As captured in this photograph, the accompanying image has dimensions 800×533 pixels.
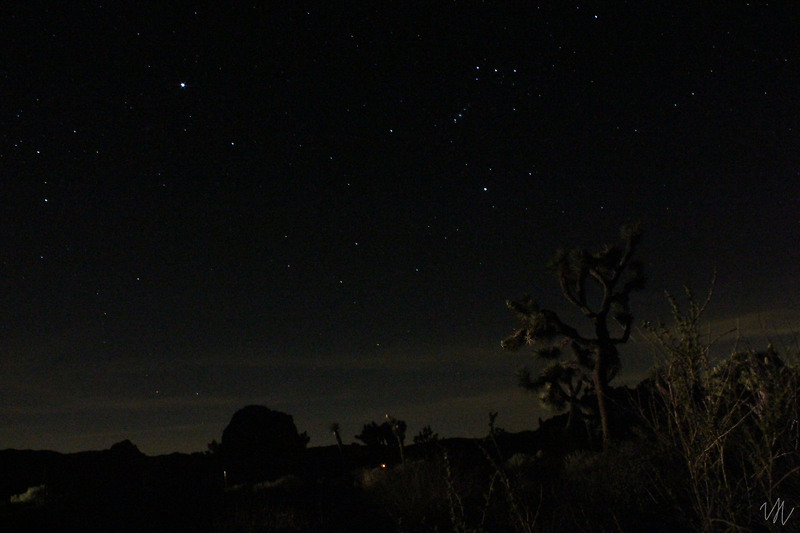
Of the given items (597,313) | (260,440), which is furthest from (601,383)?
(260,440)

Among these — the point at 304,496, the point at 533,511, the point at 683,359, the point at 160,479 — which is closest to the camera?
the point at 683,359

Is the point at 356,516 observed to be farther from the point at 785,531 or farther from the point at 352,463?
the point at 352,463

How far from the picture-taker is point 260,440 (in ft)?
112

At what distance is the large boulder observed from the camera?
31000 millimetres

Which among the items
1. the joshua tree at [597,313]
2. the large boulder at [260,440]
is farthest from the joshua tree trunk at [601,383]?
the large boulder at [260,440]

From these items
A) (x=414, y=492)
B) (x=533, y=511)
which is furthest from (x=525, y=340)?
(x=533, y=511)

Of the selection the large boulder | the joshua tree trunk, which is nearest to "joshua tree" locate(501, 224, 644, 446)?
the joshua tree trunk

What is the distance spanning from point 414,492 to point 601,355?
22.3 ft

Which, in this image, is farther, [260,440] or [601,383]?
[260,440]

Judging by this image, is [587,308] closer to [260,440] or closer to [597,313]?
[597,313]

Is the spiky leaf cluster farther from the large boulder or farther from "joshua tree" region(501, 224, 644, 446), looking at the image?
the large boulder

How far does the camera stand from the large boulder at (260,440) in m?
31.0

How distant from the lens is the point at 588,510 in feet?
29.7

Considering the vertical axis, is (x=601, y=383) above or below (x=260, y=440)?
above
